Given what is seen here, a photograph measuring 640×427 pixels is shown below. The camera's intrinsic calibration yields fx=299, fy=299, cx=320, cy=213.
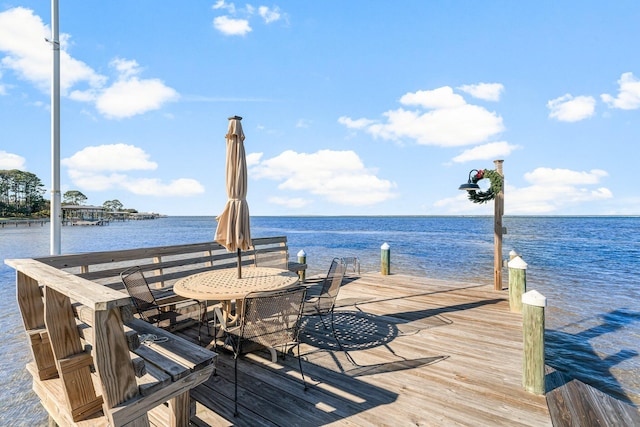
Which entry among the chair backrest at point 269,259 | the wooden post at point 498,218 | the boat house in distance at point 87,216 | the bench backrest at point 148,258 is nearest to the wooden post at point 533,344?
the wooden post at point 498,218

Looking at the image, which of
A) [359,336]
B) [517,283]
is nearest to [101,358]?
[359,336]

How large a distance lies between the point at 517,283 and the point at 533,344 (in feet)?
8.23

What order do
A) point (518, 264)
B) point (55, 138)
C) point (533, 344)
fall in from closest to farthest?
point (533, 344), point (55, 138), point (518, 264)

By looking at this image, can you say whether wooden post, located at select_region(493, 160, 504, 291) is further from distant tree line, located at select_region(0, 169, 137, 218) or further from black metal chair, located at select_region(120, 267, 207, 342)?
distant tree line, located at select_region(0, 169, 137, 218)

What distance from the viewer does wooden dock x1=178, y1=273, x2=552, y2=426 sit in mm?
2434

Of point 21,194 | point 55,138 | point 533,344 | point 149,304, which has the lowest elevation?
point 533,344

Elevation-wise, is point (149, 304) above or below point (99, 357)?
below

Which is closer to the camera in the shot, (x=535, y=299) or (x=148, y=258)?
(x=535, y=299)

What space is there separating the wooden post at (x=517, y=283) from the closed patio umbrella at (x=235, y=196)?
431 centimetres

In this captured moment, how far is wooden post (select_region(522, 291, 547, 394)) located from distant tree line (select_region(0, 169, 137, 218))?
286 feet

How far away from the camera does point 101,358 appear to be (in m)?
1.53

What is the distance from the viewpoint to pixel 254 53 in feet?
42.5

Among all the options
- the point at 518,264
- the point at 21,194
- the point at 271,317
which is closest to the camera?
the point at 271,317

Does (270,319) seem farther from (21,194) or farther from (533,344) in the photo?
(21,194)
